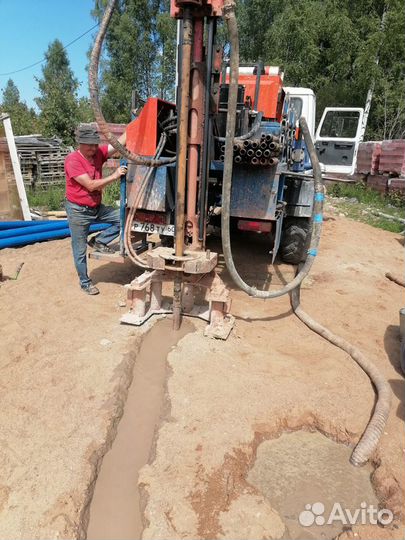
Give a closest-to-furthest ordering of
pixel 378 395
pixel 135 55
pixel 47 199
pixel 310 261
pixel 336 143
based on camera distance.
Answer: pixel 378 395 → pixel 310 261 → pixel 47 199 → pixel 336 143 → pixel 135 55

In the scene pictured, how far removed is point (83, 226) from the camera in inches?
181

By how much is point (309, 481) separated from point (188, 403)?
35.8 inches

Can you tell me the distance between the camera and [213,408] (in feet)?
9.53

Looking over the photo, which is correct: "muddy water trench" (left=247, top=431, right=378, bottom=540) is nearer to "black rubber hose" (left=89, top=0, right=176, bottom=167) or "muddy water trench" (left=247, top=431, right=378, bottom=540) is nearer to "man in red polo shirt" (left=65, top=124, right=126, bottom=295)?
"black rubber hose" (left=89, top=0, right=176, bottom=167)

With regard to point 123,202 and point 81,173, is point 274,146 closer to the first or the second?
point 123,202

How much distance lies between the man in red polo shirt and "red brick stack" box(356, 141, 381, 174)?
10.4m

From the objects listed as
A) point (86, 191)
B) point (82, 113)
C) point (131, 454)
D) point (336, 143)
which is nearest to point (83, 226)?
point (86, 191)

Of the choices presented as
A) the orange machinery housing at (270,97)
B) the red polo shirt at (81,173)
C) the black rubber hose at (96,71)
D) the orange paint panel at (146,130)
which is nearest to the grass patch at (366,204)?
the orange machinery housing at (270,97)

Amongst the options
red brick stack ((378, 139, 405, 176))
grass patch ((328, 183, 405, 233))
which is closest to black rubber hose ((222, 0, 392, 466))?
grass patch ((328, 183, 405, 233))

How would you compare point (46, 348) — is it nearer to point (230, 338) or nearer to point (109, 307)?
point (109, 307)

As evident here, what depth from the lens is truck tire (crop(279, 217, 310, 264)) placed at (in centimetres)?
588

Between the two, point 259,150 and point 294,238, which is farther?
point 294,238

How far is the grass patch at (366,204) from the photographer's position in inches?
385

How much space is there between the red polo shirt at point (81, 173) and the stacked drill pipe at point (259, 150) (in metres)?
1.56
